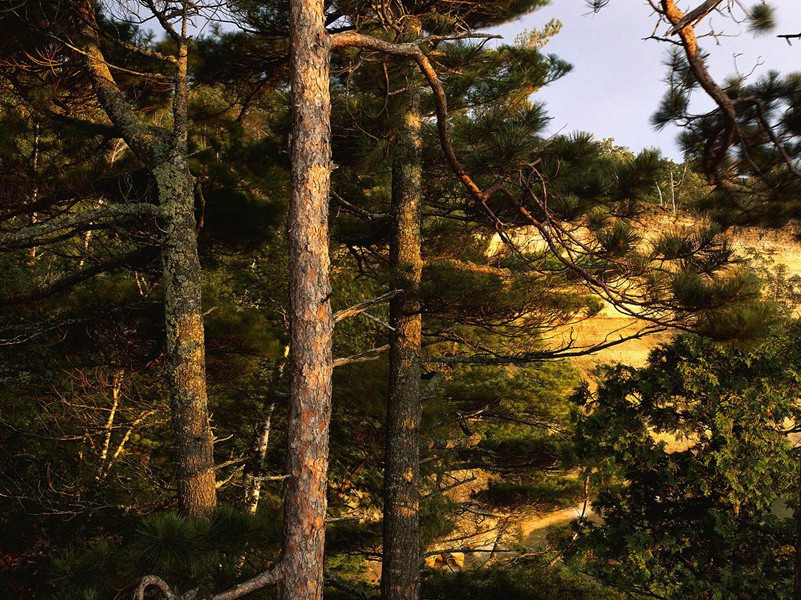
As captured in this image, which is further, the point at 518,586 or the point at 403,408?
the point at 518,586

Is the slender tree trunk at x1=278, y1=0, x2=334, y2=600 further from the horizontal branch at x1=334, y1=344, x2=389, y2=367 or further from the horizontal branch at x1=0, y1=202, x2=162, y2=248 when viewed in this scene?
the horizontal branch at x1=0, y1=202, x2=162, y2=248

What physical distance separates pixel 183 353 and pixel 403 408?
211 cm

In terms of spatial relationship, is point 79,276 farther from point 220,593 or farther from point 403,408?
point 220,593

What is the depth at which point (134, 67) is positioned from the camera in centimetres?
579

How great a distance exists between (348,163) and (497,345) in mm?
8049

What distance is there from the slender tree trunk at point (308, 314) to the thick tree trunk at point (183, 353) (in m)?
2.01

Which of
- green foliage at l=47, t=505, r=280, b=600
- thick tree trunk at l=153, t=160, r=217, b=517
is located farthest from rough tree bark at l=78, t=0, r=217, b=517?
green foliage at l=47, t=505, r=280, b=600

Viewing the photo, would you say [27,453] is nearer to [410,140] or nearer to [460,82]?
[410,140]

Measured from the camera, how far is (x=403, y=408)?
5797mm

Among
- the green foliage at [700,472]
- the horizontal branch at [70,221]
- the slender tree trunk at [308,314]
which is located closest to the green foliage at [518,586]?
the green foliage at [700,472]

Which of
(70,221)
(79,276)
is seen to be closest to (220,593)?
(70,221)

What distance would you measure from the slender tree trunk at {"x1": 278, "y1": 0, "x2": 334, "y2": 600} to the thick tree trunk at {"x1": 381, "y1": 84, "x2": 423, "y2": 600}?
2.47 meters

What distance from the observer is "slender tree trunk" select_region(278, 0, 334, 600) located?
9.83ft

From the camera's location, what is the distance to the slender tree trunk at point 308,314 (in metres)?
3.00
